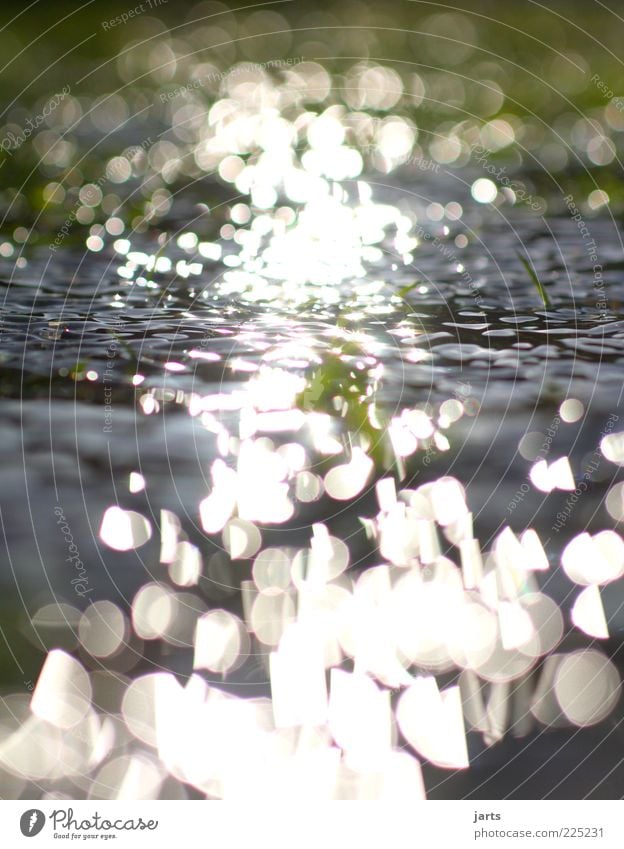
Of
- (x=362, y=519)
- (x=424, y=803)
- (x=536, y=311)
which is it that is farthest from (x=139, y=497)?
(x=536, y=311)

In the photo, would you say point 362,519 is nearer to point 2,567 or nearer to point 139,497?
point 139,497

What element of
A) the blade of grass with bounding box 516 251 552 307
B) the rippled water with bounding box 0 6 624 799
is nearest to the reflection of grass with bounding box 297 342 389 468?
the rippled water with bounding box 0 6 624 799

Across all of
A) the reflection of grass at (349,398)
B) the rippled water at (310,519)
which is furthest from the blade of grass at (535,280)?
the reflection of grass at (349,398)

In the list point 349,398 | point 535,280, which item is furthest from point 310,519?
point 535,280

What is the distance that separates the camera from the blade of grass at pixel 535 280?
3.21 m

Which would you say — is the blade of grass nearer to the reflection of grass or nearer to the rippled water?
the rippled water

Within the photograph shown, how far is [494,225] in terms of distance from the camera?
14.2 feet

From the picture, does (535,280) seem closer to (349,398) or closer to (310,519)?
(349,398)

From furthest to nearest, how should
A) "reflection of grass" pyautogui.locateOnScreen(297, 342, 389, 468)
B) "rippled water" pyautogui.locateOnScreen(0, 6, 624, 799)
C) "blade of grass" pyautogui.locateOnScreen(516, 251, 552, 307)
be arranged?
"blade of grass" pyautogui.locateOnScreen(516, 251, 552, 307) < "reflection of grass" pyautogui.locateOnScreen(297, 342, 389, 468) < "rippled water" pyautogui.locateOnScreen(0, 6, 624, 799)

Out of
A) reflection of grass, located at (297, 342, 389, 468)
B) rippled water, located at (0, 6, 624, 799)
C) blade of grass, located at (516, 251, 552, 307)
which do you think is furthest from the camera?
blade of grass, located at (516, 251, 552, 307)

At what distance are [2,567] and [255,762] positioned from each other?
0.73 metres

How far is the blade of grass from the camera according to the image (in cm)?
A: 321

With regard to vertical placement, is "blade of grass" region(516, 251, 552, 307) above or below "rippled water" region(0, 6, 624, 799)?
above

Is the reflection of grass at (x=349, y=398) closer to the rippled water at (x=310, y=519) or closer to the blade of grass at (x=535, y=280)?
the rippled water at (x=310, y=519)
